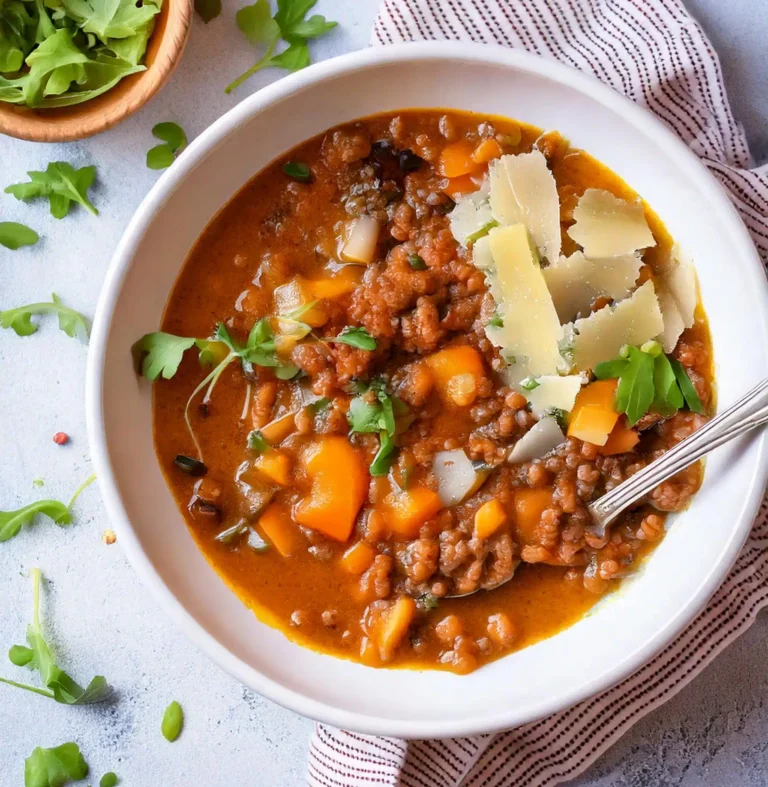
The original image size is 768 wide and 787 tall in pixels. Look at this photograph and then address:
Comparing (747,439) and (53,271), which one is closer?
(747,439)

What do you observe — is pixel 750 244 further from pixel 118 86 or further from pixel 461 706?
pixel 118 86

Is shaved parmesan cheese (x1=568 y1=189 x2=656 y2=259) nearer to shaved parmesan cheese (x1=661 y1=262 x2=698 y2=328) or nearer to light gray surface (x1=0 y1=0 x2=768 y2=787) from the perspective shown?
shaved parmesan cheese (x1=661 y1=262 x2=698 y2=328)

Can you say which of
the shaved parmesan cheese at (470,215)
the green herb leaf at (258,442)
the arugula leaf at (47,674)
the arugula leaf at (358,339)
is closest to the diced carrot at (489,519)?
the arugula leaf at (358,339)

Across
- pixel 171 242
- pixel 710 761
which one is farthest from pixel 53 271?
pixel 710 761

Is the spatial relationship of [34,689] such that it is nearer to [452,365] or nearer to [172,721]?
[172,721]

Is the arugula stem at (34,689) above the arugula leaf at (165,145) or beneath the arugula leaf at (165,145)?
beneath

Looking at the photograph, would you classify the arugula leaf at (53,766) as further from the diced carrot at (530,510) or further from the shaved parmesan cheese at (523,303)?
the shaved parmesan cheese at (523,303)
